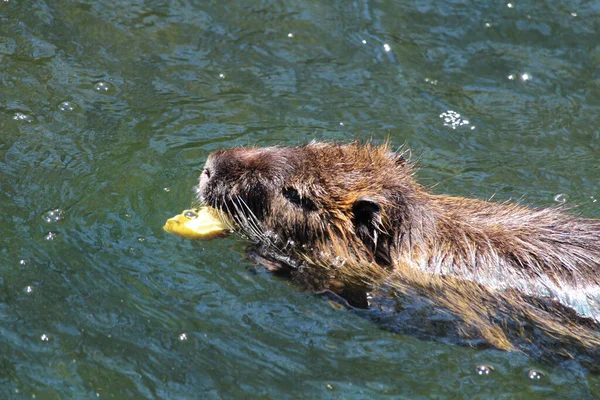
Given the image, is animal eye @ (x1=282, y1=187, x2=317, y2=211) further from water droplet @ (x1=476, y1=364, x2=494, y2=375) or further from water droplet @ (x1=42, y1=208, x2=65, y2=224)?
water droplet @ (x1=42, y1=208, x2=65, y2=224)

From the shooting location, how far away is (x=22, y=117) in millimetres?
5465

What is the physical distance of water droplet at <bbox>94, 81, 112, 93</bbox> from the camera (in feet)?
19.3

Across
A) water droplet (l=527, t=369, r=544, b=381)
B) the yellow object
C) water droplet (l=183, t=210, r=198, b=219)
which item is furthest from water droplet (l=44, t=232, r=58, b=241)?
water droplet (l=527, t=369, r=544, b=381)

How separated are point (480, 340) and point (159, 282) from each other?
1.64 meters

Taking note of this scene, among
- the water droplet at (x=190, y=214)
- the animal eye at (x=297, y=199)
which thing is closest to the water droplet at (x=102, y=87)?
the water droplet at (x=190, y=214)

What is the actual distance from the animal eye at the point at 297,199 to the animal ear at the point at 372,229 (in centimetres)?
23

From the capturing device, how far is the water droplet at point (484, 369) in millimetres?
3883

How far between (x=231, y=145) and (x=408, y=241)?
183cm

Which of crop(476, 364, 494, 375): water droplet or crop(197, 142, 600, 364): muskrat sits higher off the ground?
crop(197, 142, 600, 364): muskrat

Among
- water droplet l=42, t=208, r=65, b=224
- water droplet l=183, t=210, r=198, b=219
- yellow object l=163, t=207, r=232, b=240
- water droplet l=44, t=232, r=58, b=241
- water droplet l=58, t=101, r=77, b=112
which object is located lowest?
water droplet l=44, t=232, r=58, b=241

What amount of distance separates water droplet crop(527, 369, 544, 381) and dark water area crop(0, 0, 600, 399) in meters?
0.02

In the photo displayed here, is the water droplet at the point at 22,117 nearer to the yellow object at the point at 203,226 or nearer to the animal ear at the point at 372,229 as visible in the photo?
the yellow object at the point at 203,226

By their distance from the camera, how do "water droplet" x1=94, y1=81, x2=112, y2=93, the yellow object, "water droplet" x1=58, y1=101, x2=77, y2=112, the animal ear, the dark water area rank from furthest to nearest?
"water droplet" x1=94, y1=81, x2=112, y2=93
"water droplet" x1=58, y1=101, x2=77, y2=112
the yellow object
the animal ear
the dark water area

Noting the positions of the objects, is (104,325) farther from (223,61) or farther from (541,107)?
(541,107)
